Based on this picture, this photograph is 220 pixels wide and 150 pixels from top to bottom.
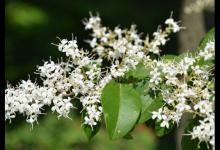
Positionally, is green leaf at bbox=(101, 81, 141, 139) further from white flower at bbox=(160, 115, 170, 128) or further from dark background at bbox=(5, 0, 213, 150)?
dark background at bbox=(5, 0, 213, 150)

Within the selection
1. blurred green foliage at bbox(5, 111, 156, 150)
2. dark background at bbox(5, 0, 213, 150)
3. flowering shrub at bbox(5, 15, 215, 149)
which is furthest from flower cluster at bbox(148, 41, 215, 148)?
dark background at bbox(5, 0, 213, 150)

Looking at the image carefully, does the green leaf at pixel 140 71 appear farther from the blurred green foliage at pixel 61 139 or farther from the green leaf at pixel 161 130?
the blurred green foliage at pixel 61 139

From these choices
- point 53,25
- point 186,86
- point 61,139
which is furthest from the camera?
point 53,25

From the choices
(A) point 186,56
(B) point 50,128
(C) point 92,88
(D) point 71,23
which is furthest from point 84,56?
(D) point 71,23

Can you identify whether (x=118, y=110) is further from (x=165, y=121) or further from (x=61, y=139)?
(x=61, y=139)

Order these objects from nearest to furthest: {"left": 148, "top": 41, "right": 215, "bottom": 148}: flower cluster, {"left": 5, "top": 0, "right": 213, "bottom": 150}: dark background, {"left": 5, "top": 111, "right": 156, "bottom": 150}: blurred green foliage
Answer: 1. {"left": 148, "top": 41, "right": 215, "bottom": 148}: flower cluster
2. {"left": 5, "top": 111, "right": 156, "bottom": 150}: blurred green foliage
3. {"left": 5, "top": 0, "right": 213, "bottom": 150}: dark background

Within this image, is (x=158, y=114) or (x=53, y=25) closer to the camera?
(x=158, y=114)

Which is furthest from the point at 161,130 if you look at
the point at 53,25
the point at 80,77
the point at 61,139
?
the point at 53,25
